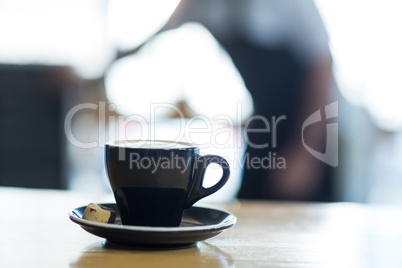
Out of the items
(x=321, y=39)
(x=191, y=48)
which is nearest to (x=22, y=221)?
(x=321, y=39)

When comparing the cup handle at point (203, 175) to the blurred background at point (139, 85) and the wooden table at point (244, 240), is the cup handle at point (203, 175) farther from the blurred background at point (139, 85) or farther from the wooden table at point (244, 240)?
the blurred background at point (139, 85)

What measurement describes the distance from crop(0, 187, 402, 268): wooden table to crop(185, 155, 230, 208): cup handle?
0.06 m

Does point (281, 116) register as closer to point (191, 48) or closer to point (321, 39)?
point (321, 39)

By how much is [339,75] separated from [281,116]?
0.67 meters

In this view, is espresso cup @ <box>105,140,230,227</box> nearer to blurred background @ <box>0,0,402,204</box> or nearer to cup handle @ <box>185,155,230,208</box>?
cup handle @ <box>185,155,230,208</box>

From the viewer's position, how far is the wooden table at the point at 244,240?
0.56 metres

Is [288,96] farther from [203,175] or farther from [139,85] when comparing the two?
[203,175]

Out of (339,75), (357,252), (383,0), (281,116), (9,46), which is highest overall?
(383,0)

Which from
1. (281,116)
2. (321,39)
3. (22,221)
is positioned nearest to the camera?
(22,221)

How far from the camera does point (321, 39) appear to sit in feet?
6.92

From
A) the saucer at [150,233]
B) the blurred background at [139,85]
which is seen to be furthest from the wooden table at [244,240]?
the blurred background at [139,85]

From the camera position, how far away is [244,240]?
26.6 inches

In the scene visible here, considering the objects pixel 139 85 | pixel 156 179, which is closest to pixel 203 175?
pixel 156 179

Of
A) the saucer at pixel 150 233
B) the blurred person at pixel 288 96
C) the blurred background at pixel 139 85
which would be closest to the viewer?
the saucer at pixel 150 233
